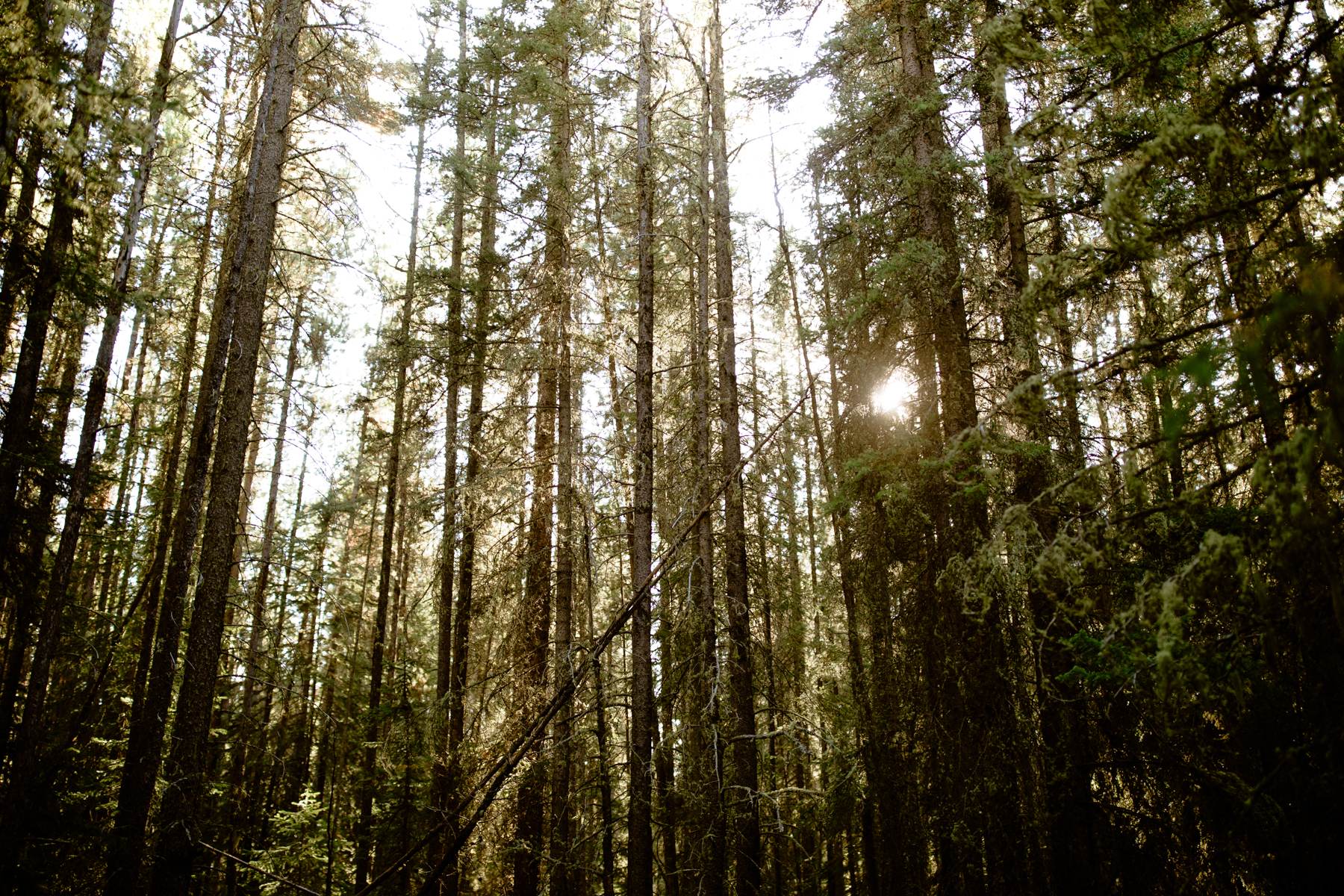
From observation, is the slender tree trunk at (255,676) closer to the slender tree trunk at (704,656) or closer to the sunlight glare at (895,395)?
the slender tree trunk at (704,656)

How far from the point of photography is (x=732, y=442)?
9.48 metres

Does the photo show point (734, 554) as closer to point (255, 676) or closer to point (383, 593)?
point (383, 593)

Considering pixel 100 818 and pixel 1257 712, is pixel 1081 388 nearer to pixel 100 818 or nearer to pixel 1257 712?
pixel 1257 712

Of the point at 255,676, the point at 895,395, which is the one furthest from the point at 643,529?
the point at 255,676

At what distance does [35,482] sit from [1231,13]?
11.2 m

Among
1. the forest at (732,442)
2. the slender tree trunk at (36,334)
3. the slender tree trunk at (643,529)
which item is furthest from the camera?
the slender tree trunk at (36,334)

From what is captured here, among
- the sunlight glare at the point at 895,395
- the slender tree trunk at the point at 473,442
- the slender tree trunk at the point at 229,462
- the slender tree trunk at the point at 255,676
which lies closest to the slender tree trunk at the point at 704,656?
the sunlight glare at the point at 895,395

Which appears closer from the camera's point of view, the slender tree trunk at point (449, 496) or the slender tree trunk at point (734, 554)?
the slender tree trunk at point (734, 554)

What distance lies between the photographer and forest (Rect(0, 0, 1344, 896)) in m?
3.34

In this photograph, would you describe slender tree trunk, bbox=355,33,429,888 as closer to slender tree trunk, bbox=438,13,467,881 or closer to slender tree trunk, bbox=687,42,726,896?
slender tree trunk, bbox=438,13,467,881

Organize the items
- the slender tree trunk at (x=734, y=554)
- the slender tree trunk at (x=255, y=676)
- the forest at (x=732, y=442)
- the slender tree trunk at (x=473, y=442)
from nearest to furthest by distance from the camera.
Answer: the forest at (x=732, y=442)
the slender tree trunk at (x=734, y=554)
the slender tree trunk at (x=473, y=442)
the slender tree trunk at (x=255, y=676)

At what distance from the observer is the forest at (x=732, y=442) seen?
3.34 metres

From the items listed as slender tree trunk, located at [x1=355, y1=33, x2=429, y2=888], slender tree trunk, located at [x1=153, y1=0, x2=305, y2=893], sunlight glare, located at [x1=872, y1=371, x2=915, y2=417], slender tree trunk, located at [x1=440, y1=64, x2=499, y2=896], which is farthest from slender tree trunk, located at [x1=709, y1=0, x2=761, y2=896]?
slender tree trunk, located at [x1=153, y1=0, x2=305, y2=893]

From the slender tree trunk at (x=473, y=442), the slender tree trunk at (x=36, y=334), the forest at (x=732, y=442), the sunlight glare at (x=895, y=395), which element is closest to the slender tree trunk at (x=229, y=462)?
the forest at (x=732, y=442)
